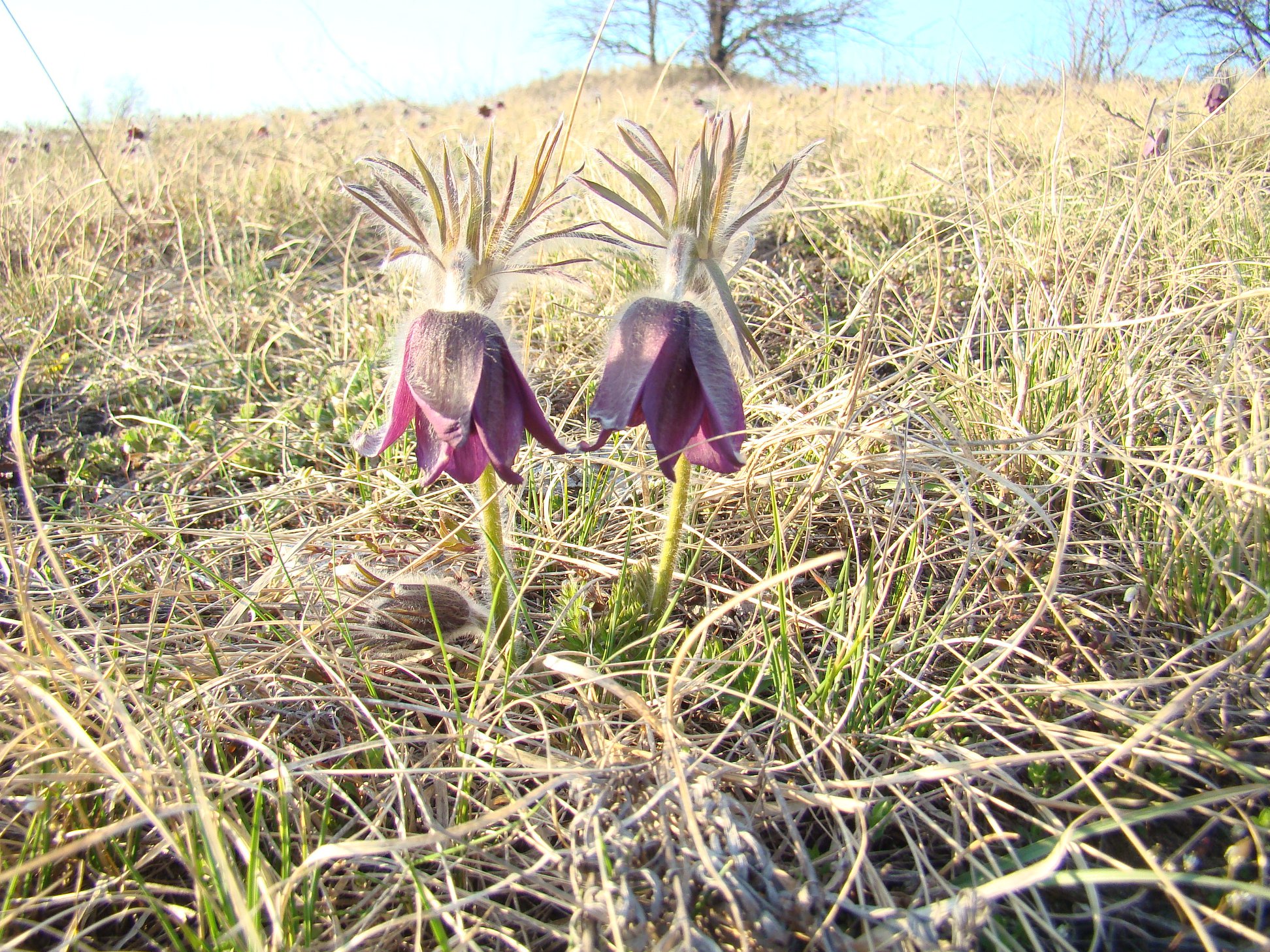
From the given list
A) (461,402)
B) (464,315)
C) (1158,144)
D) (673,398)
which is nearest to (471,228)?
(464,315)

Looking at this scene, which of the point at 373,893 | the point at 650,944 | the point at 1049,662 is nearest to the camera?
the point at 650,944

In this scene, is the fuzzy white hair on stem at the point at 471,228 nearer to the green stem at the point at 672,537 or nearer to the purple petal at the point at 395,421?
→ the purple petal at the point at 395,421

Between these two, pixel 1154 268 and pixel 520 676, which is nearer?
pixel 520 676

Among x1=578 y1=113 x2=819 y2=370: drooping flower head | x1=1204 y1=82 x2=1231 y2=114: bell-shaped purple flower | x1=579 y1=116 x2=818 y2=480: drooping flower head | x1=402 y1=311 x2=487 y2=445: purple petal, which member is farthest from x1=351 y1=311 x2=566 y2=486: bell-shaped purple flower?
x1=1204 y1=82 x2=1231 y2=114: bell-shaped purple flower

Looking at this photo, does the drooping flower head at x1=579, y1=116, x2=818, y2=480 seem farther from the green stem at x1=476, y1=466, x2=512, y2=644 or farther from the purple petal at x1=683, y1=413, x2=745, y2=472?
the green stem at x1=476, y1=466, x2=512, y2=644

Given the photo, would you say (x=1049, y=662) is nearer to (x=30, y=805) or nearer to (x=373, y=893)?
(x=373, y=893)

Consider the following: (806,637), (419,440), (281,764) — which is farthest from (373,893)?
(806,637)

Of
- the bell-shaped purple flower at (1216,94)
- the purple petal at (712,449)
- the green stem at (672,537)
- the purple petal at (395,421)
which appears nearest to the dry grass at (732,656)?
the green stem at (672,537)
